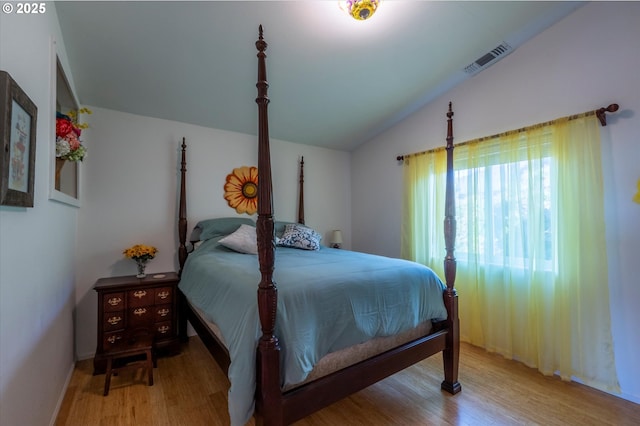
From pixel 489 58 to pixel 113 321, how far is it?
4021 millimetres

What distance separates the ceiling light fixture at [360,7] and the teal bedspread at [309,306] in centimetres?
172

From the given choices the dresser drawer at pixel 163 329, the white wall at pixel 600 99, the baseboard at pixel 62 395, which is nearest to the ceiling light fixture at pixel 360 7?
the white wall at pixel 600 99

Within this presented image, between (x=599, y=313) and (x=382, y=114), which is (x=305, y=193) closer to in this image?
(x=382, y=114)

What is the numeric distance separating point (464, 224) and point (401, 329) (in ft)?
5.34

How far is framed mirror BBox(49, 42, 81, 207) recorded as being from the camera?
1.77m

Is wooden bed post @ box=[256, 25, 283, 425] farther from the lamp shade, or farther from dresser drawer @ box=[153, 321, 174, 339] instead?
the lamp shade

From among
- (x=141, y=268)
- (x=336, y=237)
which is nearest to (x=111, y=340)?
(x=141, y=268)

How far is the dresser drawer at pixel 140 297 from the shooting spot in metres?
2.39

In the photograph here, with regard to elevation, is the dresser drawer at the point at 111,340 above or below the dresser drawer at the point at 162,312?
below

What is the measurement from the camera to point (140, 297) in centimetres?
244

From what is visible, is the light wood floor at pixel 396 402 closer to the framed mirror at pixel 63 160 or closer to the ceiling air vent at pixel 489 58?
the framed mirror at pixel 63 160

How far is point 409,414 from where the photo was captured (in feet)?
5.89

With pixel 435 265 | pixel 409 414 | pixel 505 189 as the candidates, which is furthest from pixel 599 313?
pixel 409 414

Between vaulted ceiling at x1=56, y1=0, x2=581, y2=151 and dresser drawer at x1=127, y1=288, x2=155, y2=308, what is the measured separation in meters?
1.73
